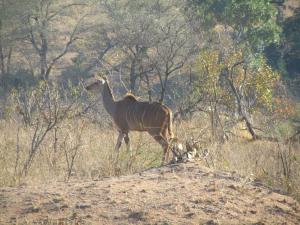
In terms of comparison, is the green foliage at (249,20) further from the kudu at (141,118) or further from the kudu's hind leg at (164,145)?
the kudu's hind leg at (164,145)

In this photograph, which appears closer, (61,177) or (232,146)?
(61,177)

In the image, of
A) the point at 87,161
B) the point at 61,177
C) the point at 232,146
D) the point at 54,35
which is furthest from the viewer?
the point at 54,35

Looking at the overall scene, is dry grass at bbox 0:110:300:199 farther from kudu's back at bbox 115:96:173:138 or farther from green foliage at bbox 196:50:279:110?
green foliage at bbox 196:50:279:110

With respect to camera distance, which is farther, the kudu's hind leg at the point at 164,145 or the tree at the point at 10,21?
the tree at the point at 10,21

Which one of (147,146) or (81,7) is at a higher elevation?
(81,7)

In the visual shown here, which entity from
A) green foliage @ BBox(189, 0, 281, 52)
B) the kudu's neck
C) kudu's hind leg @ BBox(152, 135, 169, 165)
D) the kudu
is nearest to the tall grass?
kudu's hind leg @ BBox(152, 135, 169, 165)

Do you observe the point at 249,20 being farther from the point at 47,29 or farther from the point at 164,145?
the point at 164,145

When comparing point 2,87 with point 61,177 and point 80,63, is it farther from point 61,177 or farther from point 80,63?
point 61,177

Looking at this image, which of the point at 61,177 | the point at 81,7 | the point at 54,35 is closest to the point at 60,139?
the point at 61,177

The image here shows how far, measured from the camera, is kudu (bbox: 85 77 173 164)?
10664 millimetres

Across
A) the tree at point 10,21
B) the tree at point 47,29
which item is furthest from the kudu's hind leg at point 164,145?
the tree at point 10,21

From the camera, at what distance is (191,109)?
15094mm

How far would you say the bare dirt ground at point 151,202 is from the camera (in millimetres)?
6191

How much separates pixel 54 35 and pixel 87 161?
14.8m
